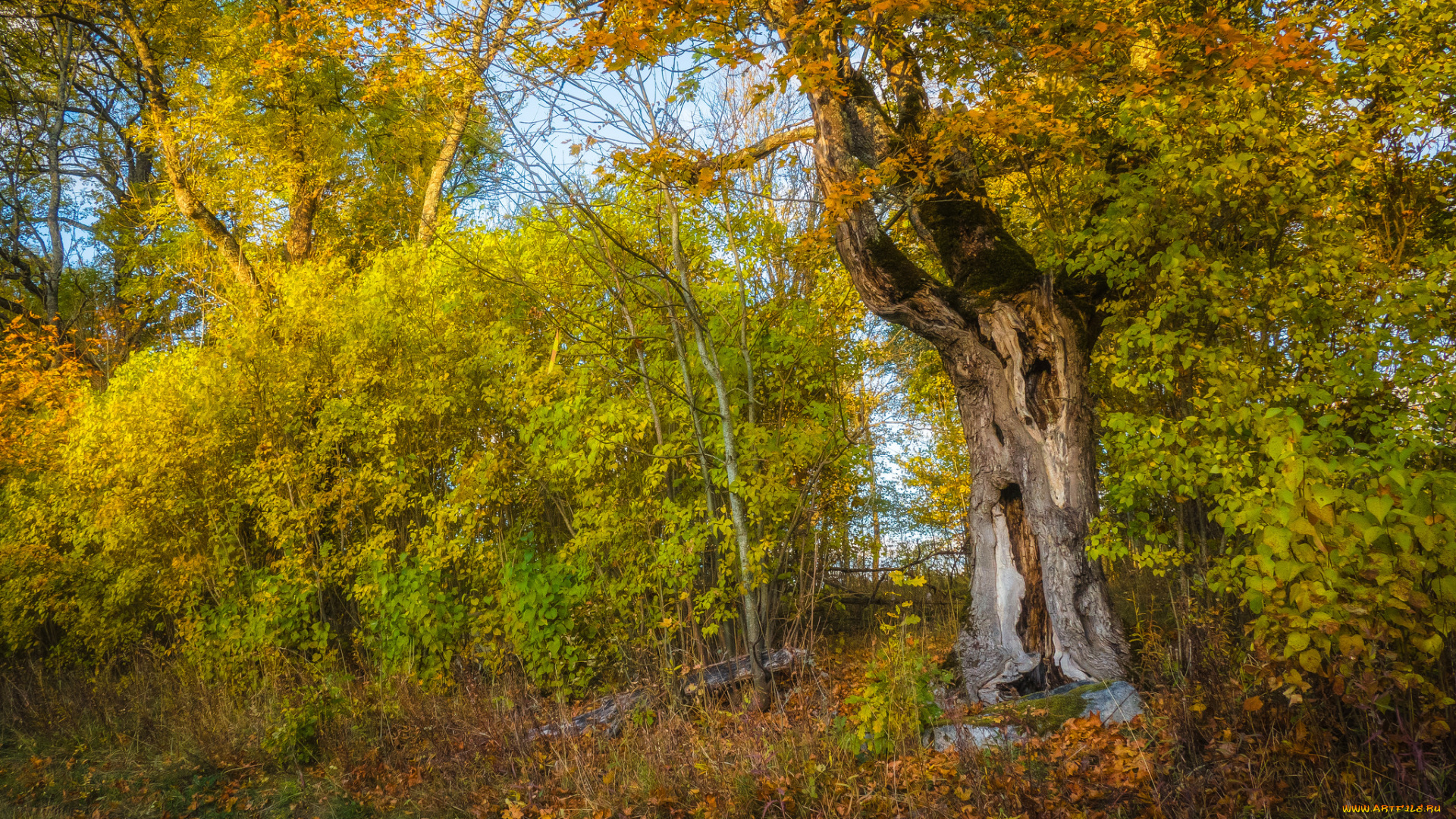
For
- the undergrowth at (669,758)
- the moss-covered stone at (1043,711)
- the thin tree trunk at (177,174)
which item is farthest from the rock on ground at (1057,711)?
the thin tree trunk at (177,174)

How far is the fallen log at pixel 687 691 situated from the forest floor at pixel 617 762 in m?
0.15

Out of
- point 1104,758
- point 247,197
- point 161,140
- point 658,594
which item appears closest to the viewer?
point 1104,758

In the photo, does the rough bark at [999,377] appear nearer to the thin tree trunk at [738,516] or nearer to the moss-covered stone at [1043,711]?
the moss-covered stone at [1043,711]

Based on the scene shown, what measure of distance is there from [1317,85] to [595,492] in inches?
227

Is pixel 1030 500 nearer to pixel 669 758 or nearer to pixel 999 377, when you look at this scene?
pixel 999 377

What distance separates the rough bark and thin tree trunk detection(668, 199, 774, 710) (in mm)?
1223

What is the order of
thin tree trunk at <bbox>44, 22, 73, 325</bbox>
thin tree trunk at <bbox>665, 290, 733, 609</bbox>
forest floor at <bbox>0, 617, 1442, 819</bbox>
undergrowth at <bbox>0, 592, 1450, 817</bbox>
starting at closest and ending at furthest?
undergrowth at <bbox>0, 592, 1450, 817</bbox>
forest floor at <bbox>0, 617, 1442, 819</bbox>
thin tree trunk at <bbox>665, 290, 733, 609</bbox>
thin tree trunk at <bbox>44, 22, 73, 325</bbox>

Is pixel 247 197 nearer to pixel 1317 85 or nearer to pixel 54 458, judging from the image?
pixel 54 458

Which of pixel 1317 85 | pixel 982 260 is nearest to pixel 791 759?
pixel 982 260

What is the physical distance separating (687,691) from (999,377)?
3212mm

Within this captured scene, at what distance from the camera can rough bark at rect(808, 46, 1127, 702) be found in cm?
541

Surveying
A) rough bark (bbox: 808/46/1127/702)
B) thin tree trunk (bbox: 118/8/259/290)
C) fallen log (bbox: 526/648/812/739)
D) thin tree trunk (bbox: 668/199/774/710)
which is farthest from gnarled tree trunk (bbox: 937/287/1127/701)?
thin tree trunk (bbox: 118/8/259/290)

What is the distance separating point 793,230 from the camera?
10.1m

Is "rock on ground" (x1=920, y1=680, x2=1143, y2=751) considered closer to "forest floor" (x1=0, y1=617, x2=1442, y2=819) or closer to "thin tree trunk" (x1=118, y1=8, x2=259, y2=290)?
"forest floor" (x1=0, y1=617, x2=1442, y2=819)
